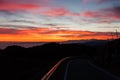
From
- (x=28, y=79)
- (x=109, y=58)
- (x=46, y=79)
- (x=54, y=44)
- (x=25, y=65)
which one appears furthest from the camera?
(x=54, y=44)

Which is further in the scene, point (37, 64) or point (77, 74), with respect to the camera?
point (37, 64)

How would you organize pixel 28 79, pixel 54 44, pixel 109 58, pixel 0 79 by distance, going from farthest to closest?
pixel 54 44 → pixel 109 58 → pixel 0 79 → pixel 28 79

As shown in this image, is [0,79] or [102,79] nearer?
[102,79]

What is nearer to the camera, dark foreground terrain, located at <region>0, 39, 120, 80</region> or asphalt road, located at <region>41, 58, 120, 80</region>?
asphalt road, located at <region>41, 58, 120, 80</region>

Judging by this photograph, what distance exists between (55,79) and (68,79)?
891 millimetres

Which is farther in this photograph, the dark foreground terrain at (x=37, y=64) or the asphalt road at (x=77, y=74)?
the dark foreground terrain at (x=37, y=64)

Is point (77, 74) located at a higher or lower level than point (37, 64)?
higher

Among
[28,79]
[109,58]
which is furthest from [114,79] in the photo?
[109,58]

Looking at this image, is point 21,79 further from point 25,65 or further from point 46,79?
point 25,65

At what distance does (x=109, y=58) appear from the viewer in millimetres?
42219

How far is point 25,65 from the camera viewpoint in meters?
50.4

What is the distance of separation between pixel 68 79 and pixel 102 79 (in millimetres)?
2318

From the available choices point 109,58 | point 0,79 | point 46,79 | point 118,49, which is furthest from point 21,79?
point 118,49

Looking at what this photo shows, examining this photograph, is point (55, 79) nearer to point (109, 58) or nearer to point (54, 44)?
point (109, 58)
